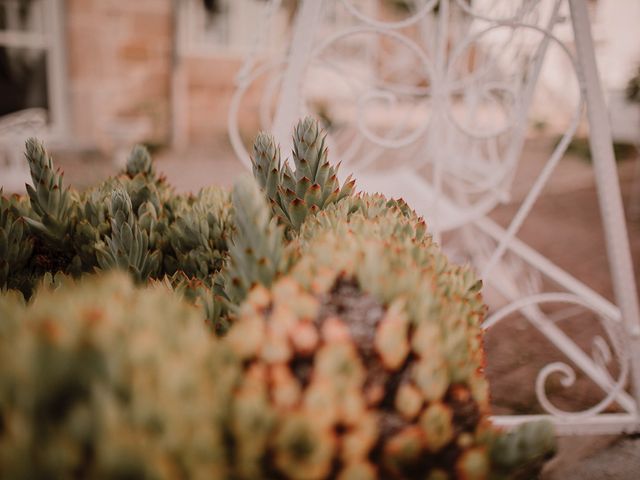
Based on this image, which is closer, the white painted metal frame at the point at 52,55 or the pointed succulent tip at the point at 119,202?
the pointed succulent tip at the point at 119,202

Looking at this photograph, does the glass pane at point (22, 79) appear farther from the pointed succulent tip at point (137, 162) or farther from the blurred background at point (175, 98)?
the pointed succulent tip at point (137, 162)

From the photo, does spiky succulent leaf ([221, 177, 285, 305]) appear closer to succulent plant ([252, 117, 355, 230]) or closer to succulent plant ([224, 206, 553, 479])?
succulent plant ([224, 206, 553, 479])

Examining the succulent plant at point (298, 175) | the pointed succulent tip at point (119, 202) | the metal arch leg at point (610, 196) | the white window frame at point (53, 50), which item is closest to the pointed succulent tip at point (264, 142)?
the succulent plant at point (298, 175)

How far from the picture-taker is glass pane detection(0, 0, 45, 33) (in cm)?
735

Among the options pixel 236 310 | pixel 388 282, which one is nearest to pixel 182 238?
pixel 236 310

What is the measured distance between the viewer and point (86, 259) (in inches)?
46.8

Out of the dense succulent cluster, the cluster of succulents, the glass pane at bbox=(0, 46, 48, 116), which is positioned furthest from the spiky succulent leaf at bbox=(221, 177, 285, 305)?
the glass pane at bbox=(0, 46, 48, 116)

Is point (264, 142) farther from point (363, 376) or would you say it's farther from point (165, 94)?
point (165, 94)

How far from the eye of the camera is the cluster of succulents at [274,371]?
52cm

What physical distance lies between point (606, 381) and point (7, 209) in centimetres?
207

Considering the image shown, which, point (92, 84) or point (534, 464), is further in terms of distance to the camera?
point (92, 84)

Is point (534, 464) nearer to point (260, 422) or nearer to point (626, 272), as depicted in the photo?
point (260, 422)

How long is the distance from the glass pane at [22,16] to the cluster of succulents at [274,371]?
8059mm

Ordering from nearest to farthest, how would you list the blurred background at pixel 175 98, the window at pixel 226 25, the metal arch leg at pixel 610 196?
the metal arch leg at pixel 610 196 < the blurred background at pixel 175 98 < the window at pixel 226 25
